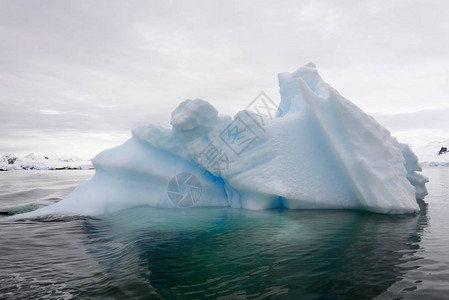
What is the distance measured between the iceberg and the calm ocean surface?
3.40 feet

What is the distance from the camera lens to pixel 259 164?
9977 millimetres

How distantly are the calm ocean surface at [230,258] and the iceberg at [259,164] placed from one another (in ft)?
3.40

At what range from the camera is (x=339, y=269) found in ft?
14.8

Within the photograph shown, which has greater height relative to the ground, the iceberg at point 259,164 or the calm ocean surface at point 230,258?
the iceberg at point 259,164

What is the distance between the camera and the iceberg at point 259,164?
8.97 meters

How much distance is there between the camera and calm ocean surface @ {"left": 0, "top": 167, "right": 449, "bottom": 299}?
12.7ft

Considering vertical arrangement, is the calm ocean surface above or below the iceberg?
below

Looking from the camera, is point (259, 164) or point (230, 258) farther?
point (259, 164)

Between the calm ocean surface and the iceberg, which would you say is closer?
the calm ocean surface

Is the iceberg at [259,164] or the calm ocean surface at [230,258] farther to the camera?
the iceberg at [259,164]

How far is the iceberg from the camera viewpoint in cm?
897

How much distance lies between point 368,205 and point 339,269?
5.23 m

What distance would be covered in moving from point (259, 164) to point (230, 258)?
514 cm

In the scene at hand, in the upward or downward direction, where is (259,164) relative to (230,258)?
upward
